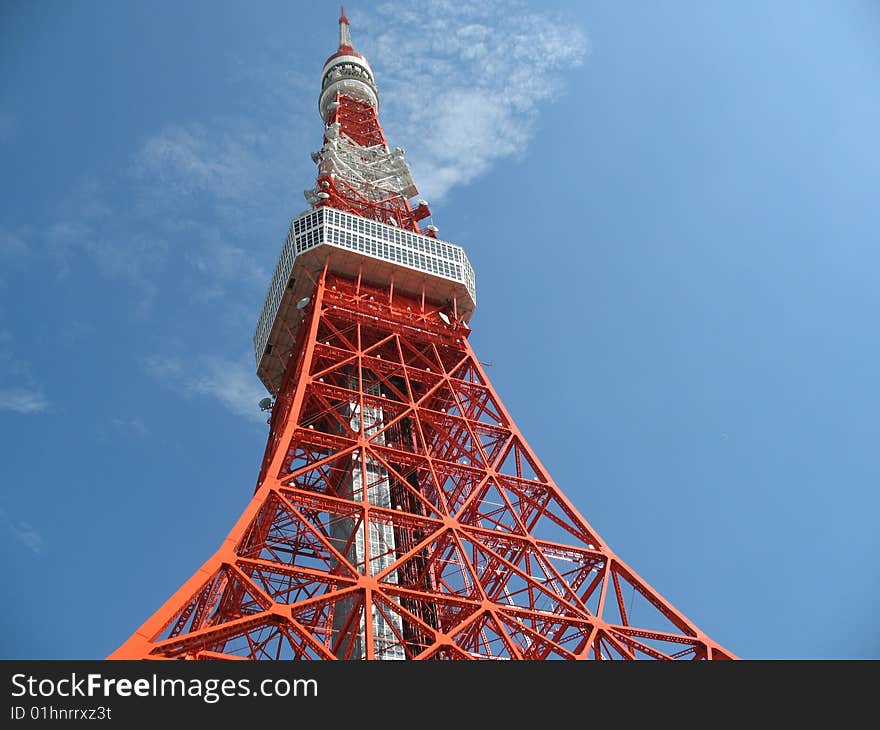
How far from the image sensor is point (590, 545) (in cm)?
2081

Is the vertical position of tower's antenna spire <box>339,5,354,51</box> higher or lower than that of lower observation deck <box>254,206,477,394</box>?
higher

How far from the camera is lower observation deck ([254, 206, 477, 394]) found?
2698 centimetres

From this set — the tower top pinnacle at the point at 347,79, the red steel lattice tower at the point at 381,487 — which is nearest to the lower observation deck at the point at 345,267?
the red steel lattice tower at the point at 381,487

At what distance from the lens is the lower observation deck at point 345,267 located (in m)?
27.0

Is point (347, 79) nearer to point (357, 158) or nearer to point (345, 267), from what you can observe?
point (357, 158)

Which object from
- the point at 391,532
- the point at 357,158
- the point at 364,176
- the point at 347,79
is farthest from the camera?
the point at 347,79

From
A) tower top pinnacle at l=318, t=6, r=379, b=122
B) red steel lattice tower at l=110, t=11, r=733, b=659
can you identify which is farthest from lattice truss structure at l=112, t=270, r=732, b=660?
tower top pinnacle at l=318, t=6, r=379, b=122

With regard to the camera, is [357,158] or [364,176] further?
[357,158]

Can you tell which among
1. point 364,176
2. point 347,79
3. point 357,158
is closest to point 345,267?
point 364,176

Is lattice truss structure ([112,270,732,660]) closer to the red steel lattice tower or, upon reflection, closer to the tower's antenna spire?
the red steel lattice tower

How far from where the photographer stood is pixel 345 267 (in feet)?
89.4
